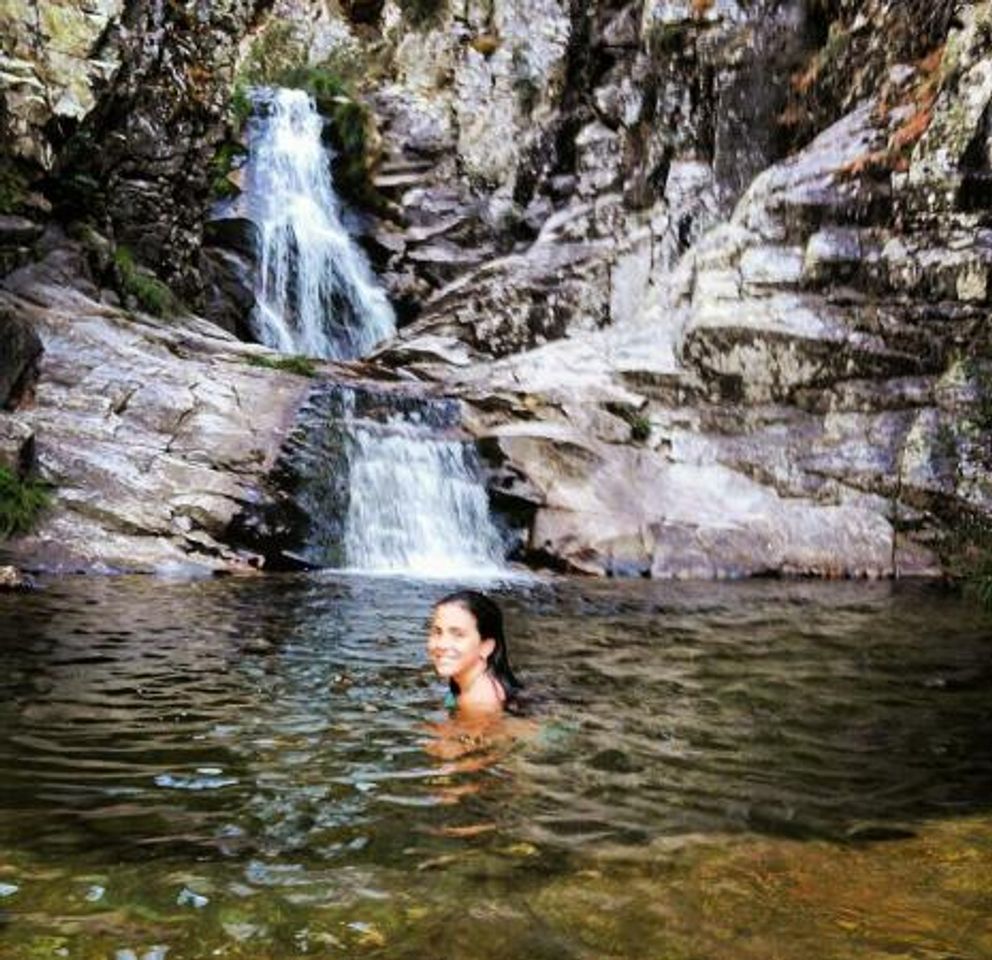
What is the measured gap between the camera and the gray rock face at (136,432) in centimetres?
1416

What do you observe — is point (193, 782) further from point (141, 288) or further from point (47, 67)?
point (47, 67)

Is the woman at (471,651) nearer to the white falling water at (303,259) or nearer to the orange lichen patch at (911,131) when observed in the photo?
the orange lichen patch at (911,131)

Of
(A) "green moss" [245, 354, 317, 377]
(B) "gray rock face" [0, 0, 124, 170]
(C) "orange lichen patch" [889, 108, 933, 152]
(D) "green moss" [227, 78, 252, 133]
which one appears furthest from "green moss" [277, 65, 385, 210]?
(C) "orange lichen patch" [889, 108, 933, 152]

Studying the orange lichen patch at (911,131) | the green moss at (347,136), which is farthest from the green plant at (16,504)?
the green moss at (347,136)

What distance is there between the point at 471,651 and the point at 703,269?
16.4 meters

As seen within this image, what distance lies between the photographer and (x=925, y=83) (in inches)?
784

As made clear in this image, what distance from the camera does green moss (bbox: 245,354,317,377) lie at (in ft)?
61.0

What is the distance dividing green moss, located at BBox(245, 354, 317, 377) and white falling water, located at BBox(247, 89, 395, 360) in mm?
7107

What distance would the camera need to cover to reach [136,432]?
15.8 meters

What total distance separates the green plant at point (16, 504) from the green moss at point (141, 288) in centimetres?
742

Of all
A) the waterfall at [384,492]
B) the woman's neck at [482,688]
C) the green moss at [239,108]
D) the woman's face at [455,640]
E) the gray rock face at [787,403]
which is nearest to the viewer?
the woman's face at [455,640]

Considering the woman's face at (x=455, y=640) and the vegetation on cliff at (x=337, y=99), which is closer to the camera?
the woman's face at (x=455, y=640)

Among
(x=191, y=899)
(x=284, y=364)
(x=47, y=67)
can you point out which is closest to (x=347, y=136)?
(x=47, y=67)

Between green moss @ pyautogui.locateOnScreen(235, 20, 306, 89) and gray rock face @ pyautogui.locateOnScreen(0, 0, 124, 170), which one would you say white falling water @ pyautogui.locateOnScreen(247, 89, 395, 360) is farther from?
green moss @ pyautogui.locateOnScreen(235, 20, 306, 89)
